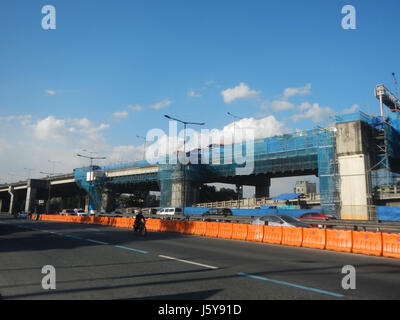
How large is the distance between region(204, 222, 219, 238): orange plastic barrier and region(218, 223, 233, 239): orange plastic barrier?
11.4 inches

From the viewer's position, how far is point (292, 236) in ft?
51.8

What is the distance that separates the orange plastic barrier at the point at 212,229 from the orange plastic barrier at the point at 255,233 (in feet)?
8.72

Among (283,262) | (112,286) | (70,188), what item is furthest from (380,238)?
(70,188)

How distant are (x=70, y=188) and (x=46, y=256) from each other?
91580 mm

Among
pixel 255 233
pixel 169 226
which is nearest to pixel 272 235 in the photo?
pixel 255 233

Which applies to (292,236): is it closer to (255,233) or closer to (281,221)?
(281,221)

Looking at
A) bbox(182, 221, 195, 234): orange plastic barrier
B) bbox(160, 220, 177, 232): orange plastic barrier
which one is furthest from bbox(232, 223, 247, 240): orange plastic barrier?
bbox(160, 220, 177, 232): orange plastic barrier

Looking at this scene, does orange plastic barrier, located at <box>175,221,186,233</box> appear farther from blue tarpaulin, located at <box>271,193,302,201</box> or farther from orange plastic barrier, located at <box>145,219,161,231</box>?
blue tarpaulin, located at <box>271,193,302,201</box>

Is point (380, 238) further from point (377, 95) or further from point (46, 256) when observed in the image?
point (377, 95)

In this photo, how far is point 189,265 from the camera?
9359mm

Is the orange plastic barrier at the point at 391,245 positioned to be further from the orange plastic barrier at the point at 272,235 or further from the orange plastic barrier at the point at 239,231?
the orange plastic barrier at the point at 239,231

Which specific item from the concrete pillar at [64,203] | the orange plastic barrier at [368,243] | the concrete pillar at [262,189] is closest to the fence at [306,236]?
the orange plastic barrier at [368,243]

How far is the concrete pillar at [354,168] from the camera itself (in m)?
38.3
